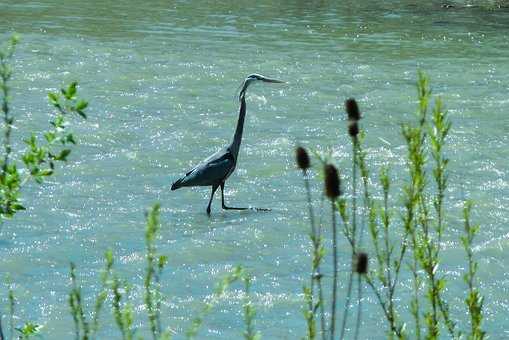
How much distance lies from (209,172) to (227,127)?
3.13m

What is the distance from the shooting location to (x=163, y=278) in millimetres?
7840

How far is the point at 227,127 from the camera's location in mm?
12742

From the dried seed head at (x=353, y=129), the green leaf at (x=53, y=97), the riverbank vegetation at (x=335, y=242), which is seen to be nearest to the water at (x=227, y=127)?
the riverbank vegetation at (x=335, y=242)

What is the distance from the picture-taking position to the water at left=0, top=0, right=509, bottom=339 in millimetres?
7852

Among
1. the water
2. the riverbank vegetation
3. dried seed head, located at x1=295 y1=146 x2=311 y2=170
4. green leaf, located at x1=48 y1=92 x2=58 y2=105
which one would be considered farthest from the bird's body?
dried seed head, located at x1=295 y1=146 x2=311 y2=170

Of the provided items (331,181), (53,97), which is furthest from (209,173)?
(331,181)

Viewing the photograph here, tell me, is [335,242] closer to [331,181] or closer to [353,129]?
[353,129]

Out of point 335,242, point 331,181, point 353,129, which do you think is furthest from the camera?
point 335,242

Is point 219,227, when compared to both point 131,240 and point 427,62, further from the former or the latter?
point 427,62

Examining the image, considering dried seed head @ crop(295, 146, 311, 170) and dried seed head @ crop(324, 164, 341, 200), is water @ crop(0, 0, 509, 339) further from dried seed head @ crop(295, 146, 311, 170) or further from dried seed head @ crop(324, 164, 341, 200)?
dried seed head @ crop(324, 164, 341, 200)

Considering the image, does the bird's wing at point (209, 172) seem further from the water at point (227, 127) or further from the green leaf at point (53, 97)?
the green leaf at point (53, 97)

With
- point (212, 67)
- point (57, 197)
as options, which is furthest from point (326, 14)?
point (57, 197)

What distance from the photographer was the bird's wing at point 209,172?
9.63 meters

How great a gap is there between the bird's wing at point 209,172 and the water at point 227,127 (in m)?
0.30
